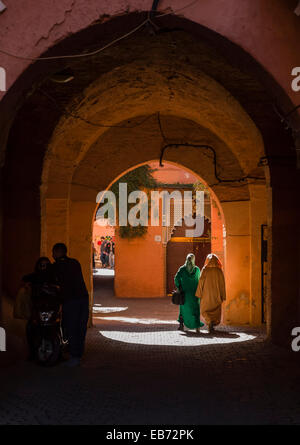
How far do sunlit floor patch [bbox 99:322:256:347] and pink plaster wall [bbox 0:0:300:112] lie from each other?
5044 mm

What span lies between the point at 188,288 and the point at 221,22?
684 cm

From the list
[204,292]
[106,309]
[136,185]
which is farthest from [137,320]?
[136,185]

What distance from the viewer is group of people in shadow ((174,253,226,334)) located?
10.8 metres

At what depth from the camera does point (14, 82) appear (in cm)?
496

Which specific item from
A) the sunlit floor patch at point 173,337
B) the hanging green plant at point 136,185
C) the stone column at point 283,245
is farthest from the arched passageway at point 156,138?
the hanging green plant at point 136,185

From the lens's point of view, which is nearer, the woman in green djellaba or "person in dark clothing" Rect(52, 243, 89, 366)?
"person in dark clothing" Rect(52, 243, 89, 366)

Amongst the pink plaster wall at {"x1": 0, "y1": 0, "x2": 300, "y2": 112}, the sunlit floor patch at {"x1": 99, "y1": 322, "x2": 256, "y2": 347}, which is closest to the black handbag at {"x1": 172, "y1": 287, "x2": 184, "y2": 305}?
the sunlit floor patch at {"x1": 99, "y1": 322, "x2": 256, "y2": 347}

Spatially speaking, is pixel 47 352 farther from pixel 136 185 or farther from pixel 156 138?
pixel 136 185

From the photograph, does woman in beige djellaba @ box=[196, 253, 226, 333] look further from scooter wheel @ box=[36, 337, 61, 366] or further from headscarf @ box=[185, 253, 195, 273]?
scooter wheel @ box=[36, 337, 61, 366]

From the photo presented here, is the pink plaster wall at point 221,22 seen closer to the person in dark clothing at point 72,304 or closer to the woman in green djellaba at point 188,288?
the person in dark clothing at point 72,304

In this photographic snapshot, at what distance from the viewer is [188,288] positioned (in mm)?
11219

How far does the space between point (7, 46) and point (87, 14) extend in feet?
2.40

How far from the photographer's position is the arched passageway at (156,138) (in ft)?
25.3
